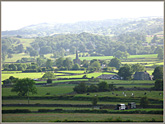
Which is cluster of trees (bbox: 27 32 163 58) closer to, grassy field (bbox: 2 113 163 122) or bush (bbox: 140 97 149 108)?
bush (bbox: 140 97 149 108)

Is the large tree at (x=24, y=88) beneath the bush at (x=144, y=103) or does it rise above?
above

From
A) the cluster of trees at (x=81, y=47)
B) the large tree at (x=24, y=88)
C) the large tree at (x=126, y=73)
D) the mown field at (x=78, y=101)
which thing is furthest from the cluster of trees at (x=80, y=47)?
the large tree at (x=24, y=88)

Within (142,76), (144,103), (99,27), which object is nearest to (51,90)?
(144,103)

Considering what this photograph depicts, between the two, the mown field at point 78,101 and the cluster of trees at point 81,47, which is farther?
the cluster of trees at point 81,47

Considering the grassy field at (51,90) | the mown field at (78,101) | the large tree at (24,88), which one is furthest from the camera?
the grassy field at (51,90)

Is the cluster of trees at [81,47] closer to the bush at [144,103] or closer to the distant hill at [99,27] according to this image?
the distant hill at [99,27]

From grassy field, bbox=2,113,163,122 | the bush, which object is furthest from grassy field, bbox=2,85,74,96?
the bush

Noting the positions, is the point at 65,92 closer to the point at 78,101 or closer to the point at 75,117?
the point at 78,101

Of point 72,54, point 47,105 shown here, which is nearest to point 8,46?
point 72,54
